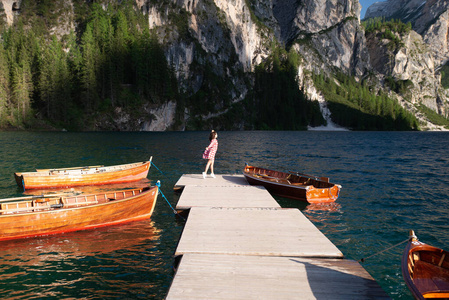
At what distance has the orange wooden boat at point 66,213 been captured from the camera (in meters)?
10.9

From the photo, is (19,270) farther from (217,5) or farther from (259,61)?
(259,61)

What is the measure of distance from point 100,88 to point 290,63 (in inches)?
5534

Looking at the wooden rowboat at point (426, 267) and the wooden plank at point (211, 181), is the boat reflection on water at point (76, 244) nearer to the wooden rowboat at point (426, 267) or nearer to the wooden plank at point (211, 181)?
the wooden plank at point (211, 181)

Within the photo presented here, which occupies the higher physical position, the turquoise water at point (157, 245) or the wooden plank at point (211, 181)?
the wooden plank at point (211, 181)

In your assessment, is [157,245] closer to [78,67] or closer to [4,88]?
[4,88]

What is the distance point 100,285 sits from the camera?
804 cm

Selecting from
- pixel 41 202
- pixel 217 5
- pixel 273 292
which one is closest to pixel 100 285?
pixel 273 292

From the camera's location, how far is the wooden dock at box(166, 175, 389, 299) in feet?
19.9

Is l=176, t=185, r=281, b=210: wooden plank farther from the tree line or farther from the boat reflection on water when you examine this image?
the tree line

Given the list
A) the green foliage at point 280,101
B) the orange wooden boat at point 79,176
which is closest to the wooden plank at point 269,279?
the orange wooden boat at point 79,176

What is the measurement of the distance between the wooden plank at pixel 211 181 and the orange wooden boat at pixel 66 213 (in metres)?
5.48

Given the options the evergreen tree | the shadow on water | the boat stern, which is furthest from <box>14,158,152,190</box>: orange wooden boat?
the evergreen tree

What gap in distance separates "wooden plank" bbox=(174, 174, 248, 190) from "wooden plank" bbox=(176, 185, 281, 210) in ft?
3.71

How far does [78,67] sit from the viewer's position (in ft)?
305
